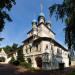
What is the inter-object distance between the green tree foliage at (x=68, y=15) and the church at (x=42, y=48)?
2637 cm

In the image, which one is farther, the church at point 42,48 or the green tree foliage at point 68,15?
the church at point 42,48

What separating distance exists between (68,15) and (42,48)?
30679 mm

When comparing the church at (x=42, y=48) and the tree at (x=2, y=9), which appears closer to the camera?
the tree at (x=2, y=9)

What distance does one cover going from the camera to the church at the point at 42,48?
59812 millimetres

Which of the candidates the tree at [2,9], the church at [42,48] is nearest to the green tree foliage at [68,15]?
the tree at [2,9]

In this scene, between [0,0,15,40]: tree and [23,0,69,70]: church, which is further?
[23,0,69,70]: church

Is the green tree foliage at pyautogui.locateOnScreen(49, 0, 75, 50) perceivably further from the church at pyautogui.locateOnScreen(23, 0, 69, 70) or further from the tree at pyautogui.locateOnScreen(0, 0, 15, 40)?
the church at pyautogui.locateOnScreen(23, 0, 69, 70)

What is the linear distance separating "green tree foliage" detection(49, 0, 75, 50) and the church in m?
26.4

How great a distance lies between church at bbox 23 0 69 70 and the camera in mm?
59812

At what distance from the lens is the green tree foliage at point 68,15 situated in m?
29.0

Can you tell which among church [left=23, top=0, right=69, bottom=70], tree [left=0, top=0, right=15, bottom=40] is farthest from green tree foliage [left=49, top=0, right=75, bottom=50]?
church [left=23, top=0, right=69, bottom=70]

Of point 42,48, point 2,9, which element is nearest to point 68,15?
point 2,9

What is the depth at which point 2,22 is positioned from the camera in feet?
70.9

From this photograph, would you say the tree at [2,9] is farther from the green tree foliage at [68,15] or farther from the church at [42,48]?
the church at [42,48]
